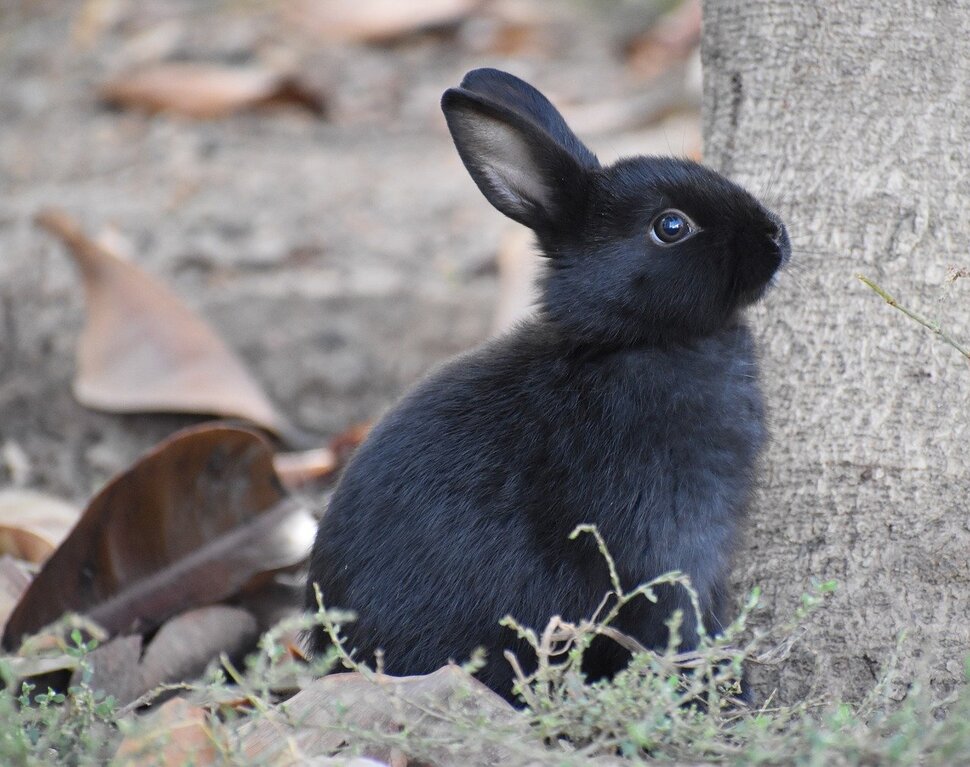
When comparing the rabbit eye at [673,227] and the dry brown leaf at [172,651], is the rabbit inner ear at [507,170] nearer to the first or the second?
the rabbit eye at [673,227]

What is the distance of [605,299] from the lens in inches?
110

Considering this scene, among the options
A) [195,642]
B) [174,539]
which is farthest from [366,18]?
[195,642]

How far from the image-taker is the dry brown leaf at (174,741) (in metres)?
2.00

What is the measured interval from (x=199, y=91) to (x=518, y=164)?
12.9ft

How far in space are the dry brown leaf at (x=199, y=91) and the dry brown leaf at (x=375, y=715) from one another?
459cm

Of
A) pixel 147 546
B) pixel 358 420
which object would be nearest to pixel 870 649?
pixel 147 546

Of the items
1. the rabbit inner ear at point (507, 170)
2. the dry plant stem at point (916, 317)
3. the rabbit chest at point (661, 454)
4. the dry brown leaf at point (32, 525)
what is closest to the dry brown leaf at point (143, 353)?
the dry brown leaf at point (32, 525)

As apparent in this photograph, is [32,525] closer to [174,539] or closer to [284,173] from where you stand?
[174,539]

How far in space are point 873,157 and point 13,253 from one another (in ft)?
12.1

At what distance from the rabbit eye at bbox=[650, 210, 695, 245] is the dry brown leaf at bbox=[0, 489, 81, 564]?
1.95m

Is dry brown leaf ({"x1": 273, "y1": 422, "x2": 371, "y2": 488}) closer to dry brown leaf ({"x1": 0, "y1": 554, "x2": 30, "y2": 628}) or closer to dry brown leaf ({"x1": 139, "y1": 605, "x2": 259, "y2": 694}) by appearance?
dry brown leaf ({"x1": 139, "y1": 605, "x2": 259, "y2": 694})

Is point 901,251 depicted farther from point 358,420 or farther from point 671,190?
point 358,420

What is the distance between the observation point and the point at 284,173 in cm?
609

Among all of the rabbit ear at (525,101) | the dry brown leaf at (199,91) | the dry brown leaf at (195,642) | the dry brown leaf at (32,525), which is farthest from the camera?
the dry brown leaf at (199,91)
